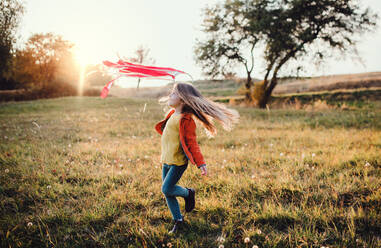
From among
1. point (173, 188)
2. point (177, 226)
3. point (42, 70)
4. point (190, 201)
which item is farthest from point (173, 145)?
point (42, 70)

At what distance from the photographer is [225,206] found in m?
3.44

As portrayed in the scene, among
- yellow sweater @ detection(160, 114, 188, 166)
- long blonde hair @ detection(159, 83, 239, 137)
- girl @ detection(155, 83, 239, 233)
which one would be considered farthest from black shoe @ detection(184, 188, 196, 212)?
long blonde hair @ detection(159, 83, 239, 137)

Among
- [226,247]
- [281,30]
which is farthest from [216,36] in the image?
[226,247]

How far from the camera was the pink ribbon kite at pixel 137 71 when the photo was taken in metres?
3.43

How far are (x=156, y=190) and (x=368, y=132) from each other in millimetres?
7768

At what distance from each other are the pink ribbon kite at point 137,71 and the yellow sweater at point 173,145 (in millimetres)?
722

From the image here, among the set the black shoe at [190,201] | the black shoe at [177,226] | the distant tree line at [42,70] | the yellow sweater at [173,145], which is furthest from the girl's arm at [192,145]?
the distant tree line at [42,70]

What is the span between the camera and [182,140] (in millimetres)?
2939

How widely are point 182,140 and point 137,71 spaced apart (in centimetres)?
140

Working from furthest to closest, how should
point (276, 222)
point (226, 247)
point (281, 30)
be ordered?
point (281, 30)
point (276, 222)
point (226, 247)

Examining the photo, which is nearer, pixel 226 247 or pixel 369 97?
pixel 226 247

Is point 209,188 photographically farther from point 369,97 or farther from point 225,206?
point 369,97

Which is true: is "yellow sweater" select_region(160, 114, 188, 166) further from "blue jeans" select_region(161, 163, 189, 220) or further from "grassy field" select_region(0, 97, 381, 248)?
"grassy field" select_region(0, 97, 381, 248)

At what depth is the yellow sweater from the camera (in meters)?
3.01
